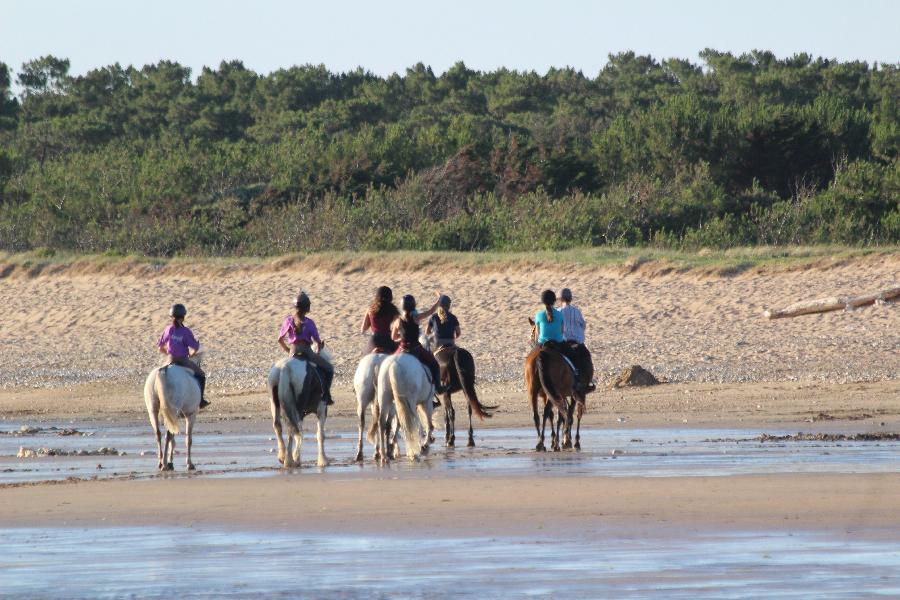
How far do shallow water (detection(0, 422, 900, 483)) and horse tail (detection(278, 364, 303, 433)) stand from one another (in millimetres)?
549

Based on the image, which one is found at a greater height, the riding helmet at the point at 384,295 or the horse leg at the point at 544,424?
the riding helmet at the point at 384,295

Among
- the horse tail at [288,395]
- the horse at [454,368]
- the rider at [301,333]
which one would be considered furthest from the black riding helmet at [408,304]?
the horse at [454,368]

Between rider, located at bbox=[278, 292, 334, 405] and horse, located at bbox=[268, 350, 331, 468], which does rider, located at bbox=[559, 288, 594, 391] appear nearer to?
rider, located at bbox=[278, 292, 334, 405]

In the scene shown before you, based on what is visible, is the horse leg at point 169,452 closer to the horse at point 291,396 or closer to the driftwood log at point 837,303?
the horse at point 291,396

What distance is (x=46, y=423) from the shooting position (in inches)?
964

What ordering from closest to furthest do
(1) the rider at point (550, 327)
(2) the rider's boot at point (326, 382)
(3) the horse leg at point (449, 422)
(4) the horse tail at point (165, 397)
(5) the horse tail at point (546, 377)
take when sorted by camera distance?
1. (4) the horse tail at point (165, 397)
2. (2) the rider's boot at point (326, 382)
3. (1) the rider at point (550, 327)
4. (5) the horse tail at point (546, 377)
5. (3) the horse leg at point (449, 422)

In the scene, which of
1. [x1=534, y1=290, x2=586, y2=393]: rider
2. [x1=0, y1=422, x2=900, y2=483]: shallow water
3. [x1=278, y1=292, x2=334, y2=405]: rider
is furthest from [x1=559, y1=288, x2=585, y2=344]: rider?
[x1=278, y1=292, x2=334, y2=405]: rider

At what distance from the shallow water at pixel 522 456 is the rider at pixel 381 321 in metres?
1.30

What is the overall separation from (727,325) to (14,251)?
2704 centimetres

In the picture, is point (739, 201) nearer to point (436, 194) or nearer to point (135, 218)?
point (436, 194)

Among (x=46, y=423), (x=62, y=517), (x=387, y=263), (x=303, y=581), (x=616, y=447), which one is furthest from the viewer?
(x=387, y=263)

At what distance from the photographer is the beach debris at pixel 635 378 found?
83.5 feet

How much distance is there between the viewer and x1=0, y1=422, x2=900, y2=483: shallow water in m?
14.8

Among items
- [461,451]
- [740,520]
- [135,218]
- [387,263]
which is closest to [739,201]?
[387,263]
